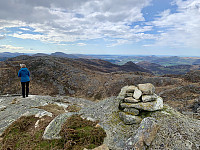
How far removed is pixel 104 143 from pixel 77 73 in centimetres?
4584

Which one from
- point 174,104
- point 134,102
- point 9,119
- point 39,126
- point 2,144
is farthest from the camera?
point 174,104

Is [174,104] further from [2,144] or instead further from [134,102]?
[2,144]

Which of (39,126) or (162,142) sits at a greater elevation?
(162,142)

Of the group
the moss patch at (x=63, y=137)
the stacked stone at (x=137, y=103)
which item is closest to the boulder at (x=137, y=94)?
the stacked stone at (x=137, y=103)

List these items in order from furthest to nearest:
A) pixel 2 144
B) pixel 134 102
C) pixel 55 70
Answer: pixel 55 70
pixel 134 102
pixel 2 144

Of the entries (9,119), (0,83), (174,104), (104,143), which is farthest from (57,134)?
(0,83)

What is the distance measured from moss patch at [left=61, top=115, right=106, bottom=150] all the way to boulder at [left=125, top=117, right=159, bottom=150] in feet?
6.16

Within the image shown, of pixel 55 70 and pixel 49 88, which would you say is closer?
pixel 49 88

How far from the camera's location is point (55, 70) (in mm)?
50094

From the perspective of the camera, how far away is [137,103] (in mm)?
9562

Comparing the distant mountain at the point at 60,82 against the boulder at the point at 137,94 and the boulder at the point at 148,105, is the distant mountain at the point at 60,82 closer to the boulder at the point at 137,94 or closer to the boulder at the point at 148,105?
the boulder at the point at 137,94

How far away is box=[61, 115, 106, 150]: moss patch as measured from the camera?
262 inches

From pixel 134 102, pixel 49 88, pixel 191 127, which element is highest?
pixel 134 102

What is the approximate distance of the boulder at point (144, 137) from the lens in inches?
242
